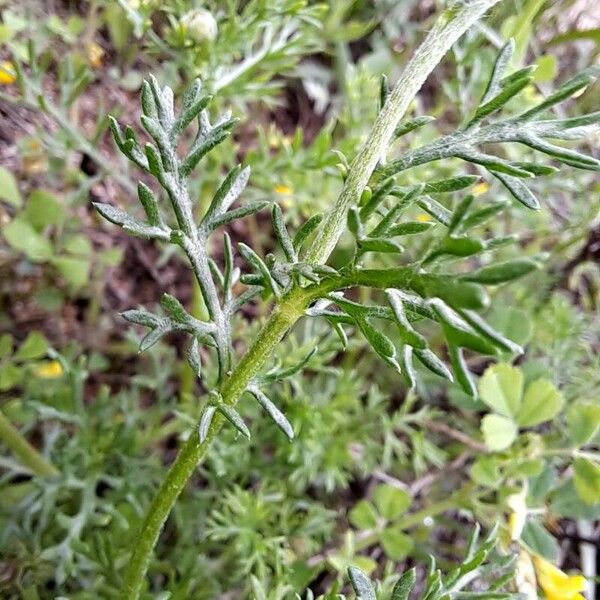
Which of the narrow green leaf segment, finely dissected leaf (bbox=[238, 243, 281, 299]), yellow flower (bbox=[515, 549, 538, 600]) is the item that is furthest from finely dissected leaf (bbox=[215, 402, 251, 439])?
yellow flower (bbox=[515, 549, 538, 600])

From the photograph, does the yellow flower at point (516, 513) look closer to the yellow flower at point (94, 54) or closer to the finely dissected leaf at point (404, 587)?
the finely dissected leaf at point (404, 587)

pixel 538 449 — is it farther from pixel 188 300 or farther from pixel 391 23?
pixel 391 23

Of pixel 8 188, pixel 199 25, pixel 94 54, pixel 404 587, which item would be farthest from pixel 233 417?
pixel 94 54

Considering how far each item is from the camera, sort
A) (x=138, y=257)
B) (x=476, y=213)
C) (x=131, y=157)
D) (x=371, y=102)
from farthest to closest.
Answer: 1. (x=138, y=257)
2. (x=371, y=102)
3. (x=131, y=157)
4. (x=476, y=213)

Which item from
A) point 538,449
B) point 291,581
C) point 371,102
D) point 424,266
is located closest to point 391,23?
point 371,102

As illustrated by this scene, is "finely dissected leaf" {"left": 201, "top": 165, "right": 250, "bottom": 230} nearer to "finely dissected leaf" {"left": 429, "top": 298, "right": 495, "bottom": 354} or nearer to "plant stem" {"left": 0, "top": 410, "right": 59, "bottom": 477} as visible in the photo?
"finely dissected leaf" {"left": 429, "top": 298, "right": 495, "bottom": 354}

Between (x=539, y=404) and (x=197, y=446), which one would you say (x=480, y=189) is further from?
(x=197, y=446)

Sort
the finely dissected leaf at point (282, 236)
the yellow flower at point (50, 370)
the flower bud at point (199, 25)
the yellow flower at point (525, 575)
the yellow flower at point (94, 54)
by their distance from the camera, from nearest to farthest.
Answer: the finely dissected leaf at point (282, 236) < the yellow flower at point (525, 575) < the flower bud at point (199, 25) < the yellow flower at point (50, 370) < the yellow flower at point (94, 54)

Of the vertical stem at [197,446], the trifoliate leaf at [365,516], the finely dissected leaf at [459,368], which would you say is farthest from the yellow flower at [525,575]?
the finely dissected leaf at [459,368]
